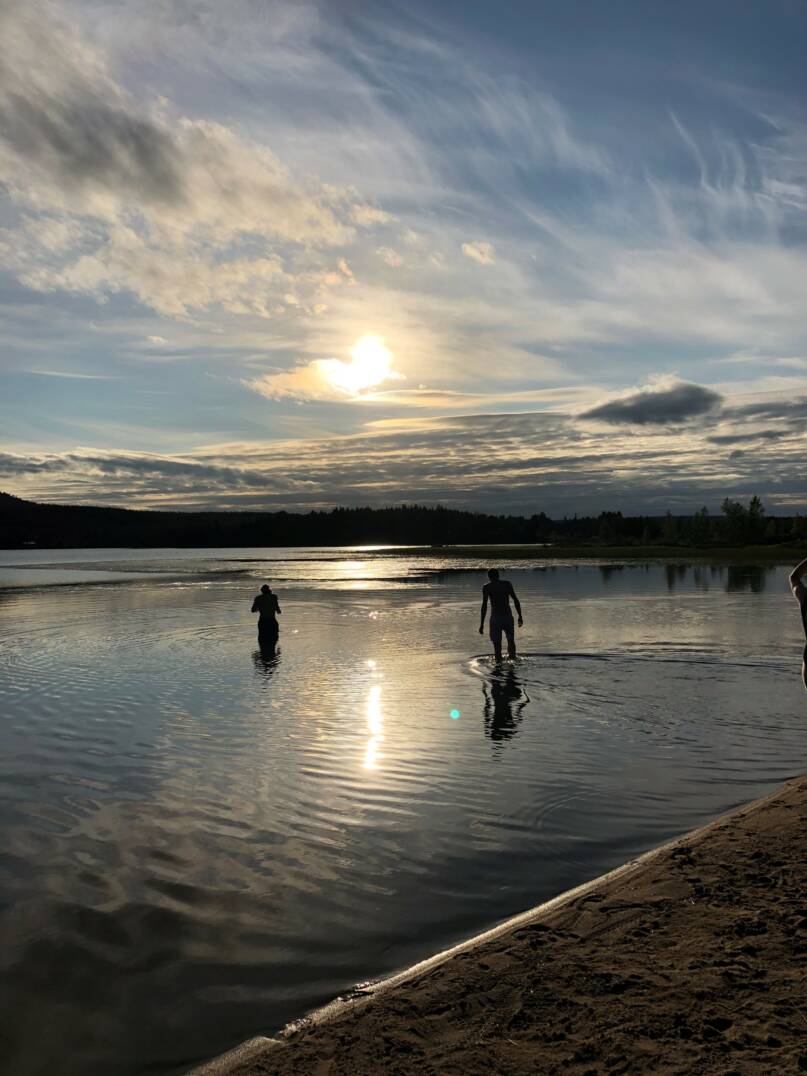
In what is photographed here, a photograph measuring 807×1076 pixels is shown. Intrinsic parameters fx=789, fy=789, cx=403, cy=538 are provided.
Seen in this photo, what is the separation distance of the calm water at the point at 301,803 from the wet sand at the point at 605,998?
55cm

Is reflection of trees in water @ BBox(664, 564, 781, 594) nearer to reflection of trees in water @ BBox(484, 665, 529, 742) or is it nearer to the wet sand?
reflection of trees in water @ BBox(484, 665, 529, 742)

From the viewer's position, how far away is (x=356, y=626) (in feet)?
91.2

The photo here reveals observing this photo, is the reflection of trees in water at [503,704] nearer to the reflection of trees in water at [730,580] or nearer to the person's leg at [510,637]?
the person's leg at [510,637]

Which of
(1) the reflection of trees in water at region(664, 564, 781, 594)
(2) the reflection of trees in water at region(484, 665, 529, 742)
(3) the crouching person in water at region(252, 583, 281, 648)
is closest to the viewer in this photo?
(2) the reflection of trees in water at region(484, 665, 529, 742)

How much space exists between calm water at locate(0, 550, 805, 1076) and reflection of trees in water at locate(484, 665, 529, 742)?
0.08m

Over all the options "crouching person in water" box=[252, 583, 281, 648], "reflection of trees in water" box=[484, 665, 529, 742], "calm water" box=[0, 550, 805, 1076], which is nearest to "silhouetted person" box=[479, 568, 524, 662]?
"calm water" box=[0, 550, 805, 1076]

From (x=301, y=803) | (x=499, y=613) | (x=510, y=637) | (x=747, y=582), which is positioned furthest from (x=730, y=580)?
(x=301, y=803)

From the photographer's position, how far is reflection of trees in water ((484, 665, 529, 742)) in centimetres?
1226

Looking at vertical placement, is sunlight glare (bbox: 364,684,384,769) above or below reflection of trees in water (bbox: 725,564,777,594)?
below

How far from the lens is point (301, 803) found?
8859 millimetres

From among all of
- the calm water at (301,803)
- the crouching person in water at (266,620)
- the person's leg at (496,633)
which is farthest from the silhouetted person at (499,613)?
the crouching person in water at (266,620)

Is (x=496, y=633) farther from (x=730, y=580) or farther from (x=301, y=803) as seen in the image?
(x=730, y=580)

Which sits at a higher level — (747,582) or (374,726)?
(747,582)

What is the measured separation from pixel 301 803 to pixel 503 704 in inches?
244
